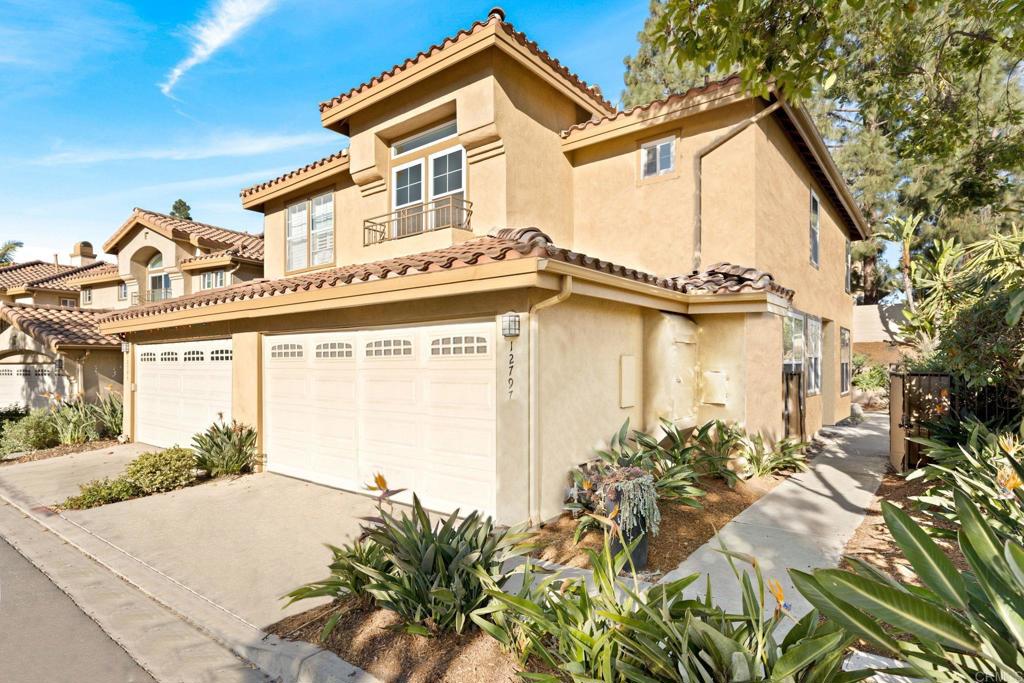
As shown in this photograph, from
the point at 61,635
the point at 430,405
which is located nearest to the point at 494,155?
the point at 430,405

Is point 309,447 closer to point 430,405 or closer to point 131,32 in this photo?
point 430,405

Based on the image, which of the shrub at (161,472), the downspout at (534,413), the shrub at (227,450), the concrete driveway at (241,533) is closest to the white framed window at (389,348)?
the downspout at (534,413)

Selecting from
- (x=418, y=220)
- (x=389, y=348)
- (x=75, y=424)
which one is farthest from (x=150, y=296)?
(x=389, y=348)

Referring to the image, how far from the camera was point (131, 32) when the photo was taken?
1031 cm

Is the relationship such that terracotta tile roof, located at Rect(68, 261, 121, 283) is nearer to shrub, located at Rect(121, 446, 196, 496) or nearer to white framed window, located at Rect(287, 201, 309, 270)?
white framed window, located at Rect(287, 201, 309, 270)

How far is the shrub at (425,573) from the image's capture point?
159 inches

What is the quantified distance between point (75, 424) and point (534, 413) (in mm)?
14552

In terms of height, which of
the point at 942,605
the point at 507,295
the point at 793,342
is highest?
the point at 507,295

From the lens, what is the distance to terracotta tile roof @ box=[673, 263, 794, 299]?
8820mm

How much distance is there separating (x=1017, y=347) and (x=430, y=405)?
779 cm

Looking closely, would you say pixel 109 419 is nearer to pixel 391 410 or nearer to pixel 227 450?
pixel 227 450

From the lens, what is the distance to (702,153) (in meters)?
9.98

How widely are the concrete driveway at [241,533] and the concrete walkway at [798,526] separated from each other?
4.06 m

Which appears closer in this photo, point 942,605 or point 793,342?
point 942,605
